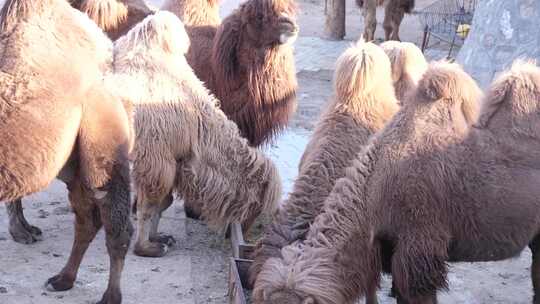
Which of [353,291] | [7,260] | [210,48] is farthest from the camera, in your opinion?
[210,48]

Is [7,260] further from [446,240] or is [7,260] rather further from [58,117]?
[446,240]

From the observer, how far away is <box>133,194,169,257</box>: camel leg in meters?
6.48

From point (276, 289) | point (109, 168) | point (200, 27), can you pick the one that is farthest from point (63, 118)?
point (200, 27)

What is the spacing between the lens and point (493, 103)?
5.21m

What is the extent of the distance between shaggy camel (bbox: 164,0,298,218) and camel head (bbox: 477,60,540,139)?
2.34 meters

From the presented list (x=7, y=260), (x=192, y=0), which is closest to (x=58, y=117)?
(x=7, y=260)

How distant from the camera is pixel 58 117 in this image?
494 cm

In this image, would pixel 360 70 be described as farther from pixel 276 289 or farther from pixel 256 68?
pixel 276 289

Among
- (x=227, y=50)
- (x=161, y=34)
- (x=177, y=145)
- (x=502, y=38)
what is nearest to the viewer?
(x=177, y=145)

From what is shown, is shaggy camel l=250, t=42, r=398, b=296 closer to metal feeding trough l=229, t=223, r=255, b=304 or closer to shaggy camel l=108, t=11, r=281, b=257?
metal feeding trough l=229, t=223, r=255, b=304

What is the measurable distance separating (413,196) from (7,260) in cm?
315

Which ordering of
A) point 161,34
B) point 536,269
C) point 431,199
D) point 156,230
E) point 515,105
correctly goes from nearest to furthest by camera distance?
point 431,199
point 515,105
point 536,269
point 161,34
point 156,230

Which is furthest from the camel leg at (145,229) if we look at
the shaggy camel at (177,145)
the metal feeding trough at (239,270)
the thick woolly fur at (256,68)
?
the thick woolly fur at (256,68)

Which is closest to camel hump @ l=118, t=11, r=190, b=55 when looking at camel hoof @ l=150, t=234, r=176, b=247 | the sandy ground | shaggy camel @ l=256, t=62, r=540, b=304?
camel hoof @ l=150, t=234, r=176, b=247
